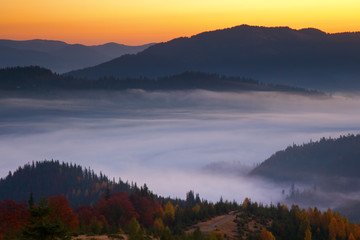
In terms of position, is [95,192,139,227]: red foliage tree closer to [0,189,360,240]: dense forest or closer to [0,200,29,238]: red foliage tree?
[0,189,360,240]: dense forest

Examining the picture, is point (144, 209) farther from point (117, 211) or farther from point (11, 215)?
point (11, 215)

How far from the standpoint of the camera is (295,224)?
169375mm

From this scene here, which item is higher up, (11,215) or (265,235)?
(11,215)

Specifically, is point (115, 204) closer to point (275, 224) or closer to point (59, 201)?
point (59, 201)

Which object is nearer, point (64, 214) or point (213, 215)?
point (64, 214)

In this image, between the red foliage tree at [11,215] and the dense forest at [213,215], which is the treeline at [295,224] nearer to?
the dense forest at [213,215]

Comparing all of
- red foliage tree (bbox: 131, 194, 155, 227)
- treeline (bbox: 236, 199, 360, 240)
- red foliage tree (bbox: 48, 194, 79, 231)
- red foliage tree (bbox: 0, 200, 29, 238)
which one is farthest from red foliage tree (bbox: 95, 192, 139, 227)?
red foliage tree (bbox: 0, 200, 29, 238)

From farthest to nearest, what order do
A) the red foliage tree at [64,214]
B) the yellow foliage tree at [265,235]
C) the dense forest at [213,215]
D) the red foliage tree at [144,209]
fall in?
1. the red foliage tree at [144,209]
2. the yellow foliage tree at [265,235]
3. the dense forest at [213,215]
4. the red foliage tree at [64,214]

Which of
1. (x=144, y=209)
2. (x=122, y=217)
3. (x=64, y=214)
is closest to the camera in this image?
(x=64, y=214)

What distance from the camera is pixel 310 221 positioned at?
18038cm

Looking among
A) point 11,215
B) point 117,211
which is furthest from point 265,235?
point 11,215

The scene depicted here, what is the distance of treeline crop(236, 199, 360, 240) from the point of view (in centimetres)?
15665

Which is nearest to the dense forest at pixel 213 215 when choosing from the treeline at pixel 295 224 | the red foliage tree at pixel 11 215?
the treeline at pixel 295 224

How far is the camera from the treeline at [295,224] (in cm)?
15665
